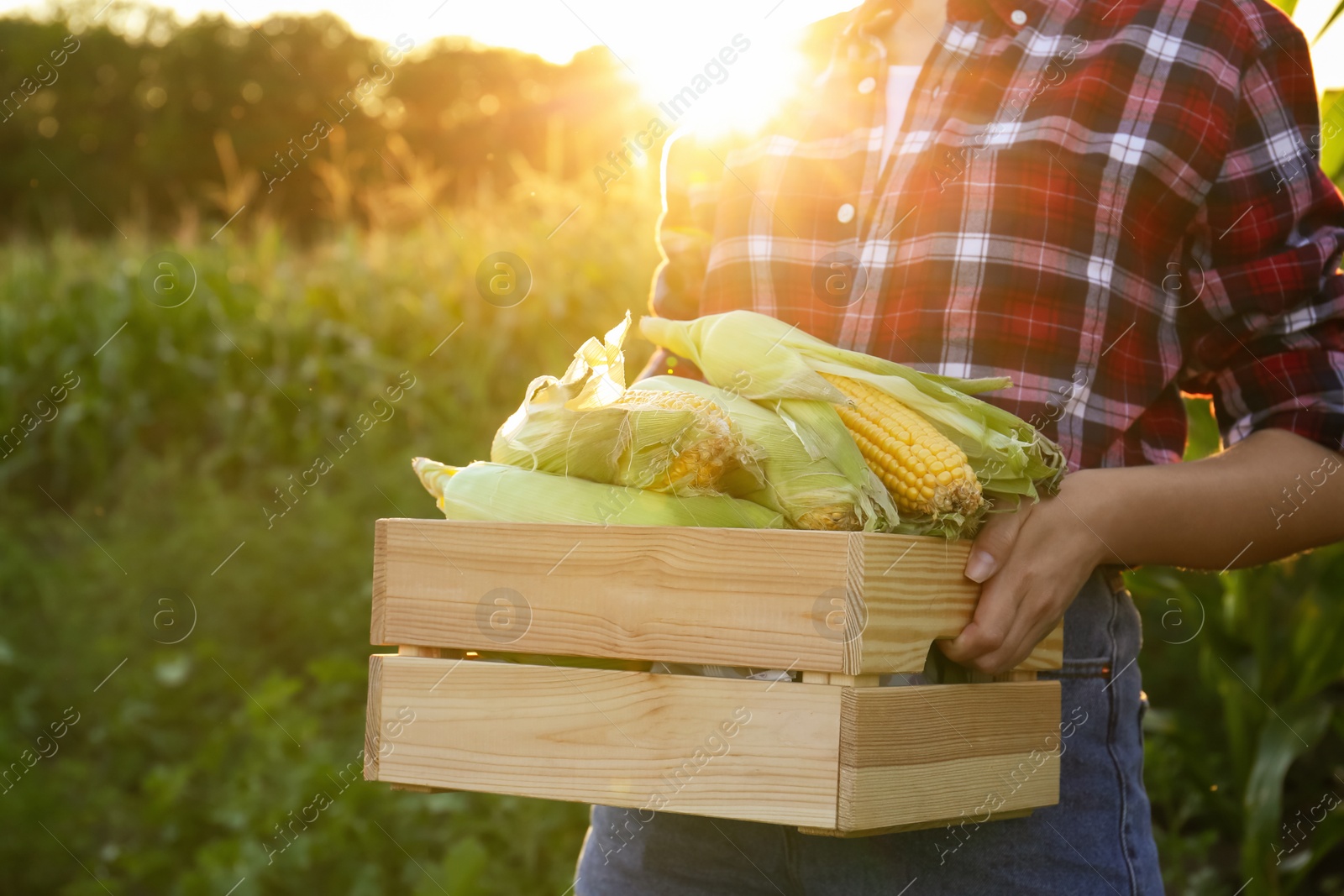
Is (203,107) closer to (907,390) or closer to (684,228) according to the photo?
(684,228)

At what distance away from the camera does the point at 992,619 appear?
0.99 m

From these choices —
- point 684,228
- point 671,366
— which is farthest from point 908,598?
point 684,228

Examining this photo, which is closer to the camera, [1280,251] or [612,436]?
[612,436]

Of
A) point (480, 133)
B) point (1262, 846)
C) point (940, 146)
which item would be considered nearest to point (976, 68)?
point (940, 146)

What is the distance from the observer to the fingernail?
0.98 metres

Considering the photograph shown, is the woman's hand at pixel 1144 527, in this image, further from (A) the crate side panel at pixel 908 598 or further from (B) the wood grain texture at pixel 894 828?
(B) the wood grain texture at pixel 894 828

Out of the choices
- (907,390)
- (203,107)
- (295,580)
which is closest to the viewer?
(907,390)

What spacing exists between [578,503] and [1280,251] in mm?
821

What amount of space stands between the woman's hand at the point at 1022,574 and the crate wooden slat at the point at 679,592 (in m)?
0.02

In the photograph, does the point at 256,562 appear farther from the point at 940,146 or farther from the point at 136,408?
the point at 940,146

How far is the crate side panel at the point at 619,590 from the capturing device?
89 cm

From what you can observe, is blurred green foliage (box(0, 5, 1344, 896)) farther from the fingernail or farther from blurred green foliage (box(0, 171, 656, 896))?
the fingernail

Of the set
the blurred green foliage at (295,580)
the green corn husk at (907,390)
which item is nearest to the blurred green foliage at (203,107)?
the blurred green foliage at (295,580)

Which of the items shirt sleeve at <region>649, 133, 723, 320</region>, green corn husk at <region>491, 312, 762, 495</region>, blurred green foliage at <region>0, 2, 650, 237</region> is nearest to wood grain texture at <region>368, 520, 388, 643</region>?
green corn husk at <region>491, 312, 762, 495</region>
